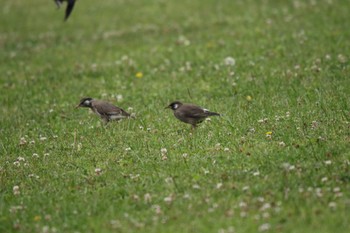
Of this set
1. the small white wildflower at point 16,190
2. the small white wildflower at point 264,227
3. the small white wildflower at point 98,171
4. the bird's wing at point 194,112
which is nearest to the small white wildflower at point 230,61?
the bird's wing at point 194,112

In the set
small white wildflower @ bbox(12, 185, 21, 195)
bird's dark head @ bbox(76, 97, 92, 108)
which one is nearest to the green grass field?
small white wildflower @ bbox(12, 185, 21, 195)

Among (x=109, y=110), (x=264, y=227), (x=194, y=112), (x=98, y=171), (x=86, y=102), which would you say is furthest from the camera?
(x=86, y=102)

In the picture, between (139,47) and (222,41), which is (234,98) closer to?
(222,41)

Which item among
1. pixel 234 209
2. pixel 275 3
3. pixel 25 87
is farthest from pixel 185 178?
pixel 275 3

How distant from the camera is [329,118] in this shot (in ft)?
28.9

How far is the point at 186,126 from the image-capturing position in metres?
9.84

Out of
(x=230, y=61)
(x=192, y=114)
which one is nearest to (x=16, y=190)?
(x=192, y=114)

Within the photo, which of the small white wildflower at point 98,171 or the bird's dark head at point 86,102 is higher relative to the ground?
the small white wildflower at point 98,171

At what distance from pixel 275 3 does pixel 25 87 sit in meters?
8.49

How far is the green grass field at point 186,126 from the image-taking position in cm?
659

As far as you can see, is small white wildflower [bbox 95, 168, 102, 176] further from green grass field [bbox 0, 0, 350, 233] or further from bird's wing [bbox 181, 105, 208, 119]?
bird's wing [bbox 181, 105, 208, 119]

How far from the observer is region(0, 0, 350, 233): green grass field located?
6594 mm

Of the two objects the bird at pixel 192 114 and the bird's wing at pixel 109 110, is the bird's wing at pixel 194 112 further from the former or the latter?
the bird's wing at pixel 109 110

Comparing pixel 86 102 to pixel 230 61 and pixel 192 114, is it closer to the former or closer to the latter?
pixel 192 114
